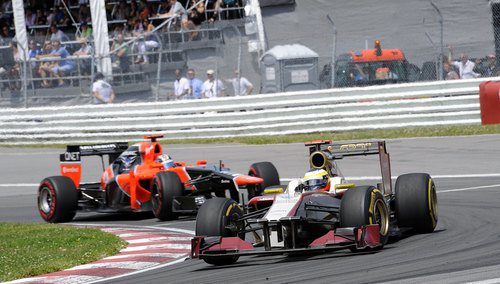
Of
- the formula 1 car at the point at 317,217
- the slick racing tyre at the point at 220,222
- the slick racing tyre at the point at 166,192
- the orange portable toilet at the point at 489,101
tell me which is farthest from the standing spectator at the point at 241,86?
the slick racing tyre at the point at 220,222

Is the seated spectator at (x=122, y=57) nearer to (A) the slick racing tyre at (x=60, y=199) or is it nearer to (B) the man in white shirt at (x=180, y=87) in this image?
(B) the man in white shirt at (x=180, y=87)

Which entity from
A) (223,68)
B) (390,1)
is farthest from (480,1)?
(223,68)

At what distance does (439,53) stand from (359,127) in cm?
232

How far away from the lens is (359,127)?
23422 mm

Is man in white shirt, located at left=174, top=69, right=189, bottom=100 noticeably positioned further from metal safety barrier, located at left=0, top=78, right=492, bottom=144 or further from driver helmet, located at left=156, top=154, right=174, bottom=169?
driver helmet, located at left=156, top=154, right=174, bottom=169

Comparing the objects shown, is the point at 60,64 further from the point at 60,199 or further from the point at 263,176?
the point at 263,176

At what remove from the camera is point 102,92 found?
2623 centimetres

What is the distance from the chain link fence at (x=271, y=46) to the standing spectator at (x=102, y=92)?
0.47 feet

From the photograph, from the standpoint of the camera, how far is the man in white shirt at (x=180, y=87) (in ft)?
84.3

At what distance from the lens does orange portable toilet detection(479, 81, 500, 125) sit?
71.4ft

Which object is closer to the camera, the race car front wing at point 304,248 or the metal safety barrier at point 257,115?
the race car front wing at point 304,248

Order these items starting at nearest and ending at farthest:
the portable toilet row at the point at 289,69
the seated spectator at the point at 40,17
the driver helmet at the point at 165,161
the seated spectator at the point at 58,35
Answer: the driver helmet at the point at 165,161 → the portable toilet row at the point at 289,69 → the seated spectator at the point at 58,35 → the seated spectator at the point at 40,17

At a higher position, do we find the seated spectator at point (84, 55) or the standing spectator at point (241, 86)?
the seated spectator at point (84, 55)

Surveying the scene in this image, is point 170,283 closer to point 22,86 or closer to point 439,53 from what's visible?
point 439,53
